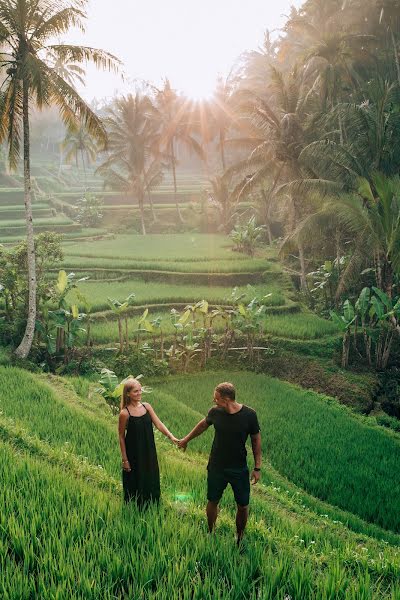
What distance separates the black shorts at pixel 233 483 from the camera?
10.8 feet

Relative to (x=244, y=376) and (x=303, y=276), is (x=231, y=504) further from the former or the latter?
(x=303, y=276)

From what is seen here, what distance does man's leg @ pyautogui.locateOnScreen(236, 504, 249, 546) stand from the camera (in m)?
3.34

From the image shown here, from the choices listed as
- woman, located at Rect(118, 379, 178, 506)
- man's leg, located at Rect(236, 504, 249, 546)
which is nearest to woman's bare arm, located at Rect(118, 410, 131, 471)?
woman, located at Rect(118, 379, 178, 506)

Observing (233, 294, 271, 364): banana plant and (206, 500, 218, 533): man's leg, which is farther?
(233, 294, 271, 364): banana plant

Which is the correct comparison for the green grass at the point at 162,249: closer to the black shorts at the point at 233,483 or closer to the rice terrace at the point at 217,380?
the rice terrace at the point at 217,380

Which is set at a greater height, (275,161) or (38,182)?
(38,182)

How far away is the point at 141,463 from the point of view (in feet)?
11.5

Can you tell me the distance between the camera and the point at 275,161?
614 inches

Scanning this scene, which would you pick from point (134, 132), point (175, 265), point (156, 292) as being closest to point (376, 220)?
point (156, 292)

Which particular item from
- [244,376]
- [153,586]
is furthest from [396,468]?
[153,586]

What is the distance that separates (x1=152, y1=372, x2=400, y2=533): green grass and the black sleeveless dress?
2967 millimetres

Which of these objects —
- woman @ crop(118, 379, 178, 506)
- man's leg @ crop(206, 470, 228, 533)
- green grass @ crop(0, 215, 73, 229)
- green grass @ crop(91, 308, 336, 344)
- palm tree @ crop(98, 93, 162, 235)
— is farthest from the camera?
palm tree @ crop(98, 93, 162, 235)

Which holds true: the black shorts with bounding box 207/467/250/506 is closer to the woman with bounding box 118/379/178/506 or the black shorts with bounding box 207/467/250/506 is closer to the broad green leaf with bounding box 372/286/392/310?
the woman with bounding box 118/379/178/506

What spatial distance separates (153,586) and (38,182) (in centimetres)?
4290
